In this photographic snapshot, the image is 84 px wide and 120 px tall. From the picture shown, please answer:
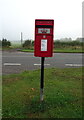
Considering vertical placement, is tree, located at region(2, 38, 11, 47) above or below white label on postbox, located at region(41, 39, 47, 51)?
above

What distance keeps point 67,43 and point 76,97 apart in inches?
1086

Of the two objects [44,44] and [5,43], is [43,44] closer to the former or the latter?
[44,44]

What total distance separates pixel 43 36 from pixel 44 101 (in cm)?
141

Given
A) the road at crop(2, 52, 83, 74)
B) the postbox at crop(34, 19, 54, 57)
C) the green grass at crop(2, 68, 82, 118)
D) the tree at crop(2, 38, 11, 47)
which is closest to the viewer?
the green grass at crop(2, 68, 82, 118)

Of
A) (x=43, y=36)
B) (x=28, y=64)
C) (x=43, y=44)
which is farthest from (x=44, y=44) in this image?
(x=28, y=64)

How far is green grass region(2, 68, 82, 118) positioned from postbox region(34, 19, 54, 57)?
1084 millimetres

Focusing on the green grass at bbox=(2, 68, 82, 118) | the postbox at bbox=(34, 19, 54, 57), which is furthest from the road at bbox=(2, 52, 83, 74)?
the postbox at bbox=(34, 19, 54, 57)

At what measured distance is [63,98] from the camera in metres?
3.97

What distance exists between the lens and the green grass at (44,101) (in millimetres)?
3258

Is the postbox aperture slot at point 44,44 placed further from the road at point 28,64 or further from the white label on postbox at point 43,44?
the road at point 28,64

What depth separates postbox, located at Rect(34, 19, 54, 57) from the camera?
343 cm

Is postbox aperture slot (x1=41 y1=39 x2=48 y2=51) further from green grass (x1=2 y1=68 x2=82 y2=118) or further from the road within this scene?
the road

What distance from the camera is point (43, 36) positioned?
3.50 metres

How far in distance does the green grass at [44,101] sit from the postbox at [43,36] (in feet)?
3.56
